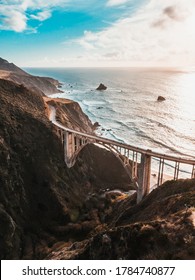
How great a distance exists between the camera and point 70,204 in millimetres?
57250

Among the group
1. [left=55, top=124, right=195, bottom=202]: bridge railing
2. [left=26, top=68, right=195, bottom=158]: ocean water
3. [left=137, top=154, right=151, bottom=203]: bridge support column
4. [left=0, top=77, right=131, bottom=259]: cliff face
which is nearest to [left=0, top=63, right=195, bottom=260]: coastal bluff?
[left=0, top=77, right=131, bottom=259]: cliff face

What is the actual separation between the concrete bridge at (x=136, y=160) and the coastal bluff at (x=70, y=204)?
2.87m

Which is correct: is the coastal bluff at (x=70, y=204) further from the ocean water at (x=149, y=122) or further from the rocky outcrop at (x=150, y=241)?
the ocean water at (x=149, y=122)

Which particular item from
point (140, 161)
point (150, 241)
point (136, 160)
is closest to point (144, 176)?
point (136, 160)

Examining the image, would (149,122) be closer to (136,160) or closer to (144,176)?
(136,160)

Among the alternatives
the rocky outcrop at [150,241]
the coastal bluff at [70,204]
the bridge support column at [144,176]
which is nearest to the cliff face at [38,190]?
the coastal bluff at [70,204]

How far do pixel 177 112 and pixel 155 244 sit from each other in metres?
119

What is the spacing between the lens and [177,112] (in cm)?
13412

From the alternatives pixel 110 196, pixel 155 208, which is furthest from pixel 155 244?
pixel 110 196

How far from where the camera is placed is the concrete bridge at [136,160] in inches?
1899

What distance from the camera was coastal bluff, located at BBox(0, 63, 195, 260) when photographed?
24.8m

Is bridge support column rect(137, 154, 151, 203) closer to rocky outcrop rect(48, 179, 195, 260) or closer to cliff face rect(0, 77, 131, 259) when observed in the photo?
cliff face rect(0, 77, 131, 259)

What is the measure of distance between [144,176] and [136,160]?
3456 millimetres
